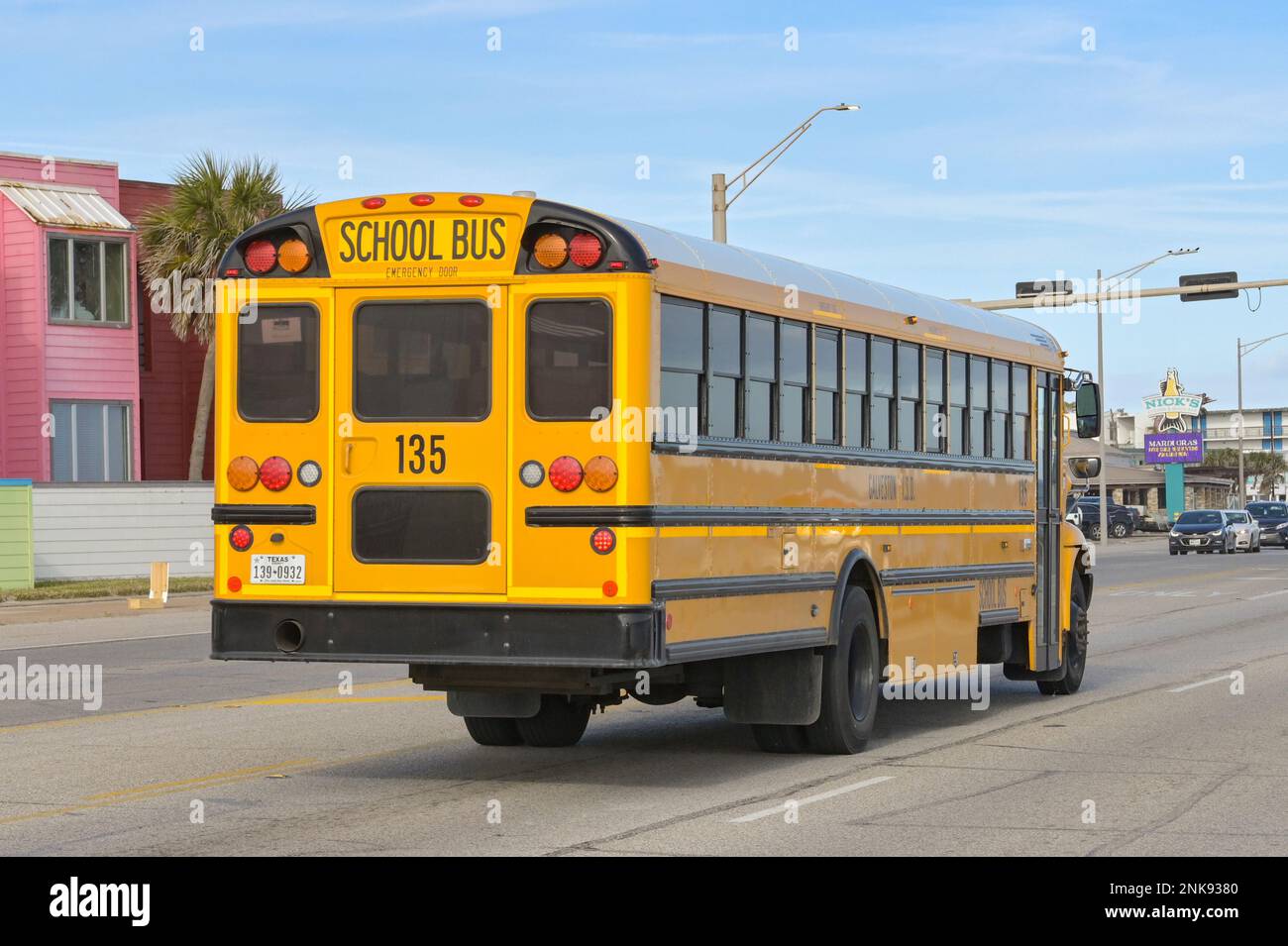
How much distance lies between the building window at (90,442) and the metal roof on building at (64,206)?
11.5 ft

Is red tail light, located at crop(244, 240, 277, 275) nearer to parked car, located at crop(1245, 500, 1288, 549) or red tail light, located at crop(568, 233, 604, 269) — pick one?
red tail light, located at crop(568, 233, 604, 269)

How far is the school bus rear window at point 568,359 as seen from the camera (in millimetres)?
9820

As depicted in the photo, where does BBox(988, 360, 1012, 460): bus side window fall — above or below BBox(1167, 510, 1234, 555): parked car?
above

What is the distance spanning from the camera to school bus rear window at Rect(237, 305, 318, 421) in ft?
34.0

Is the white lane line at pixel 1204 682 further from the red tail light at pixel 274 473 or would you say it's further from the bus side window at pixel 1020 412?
the red tail light at pixel 274 473

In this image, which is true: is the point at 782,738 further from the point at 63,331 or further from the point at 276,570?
the point at 63,331

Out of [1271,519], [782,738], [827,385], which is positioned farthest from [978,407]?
[1271,519]

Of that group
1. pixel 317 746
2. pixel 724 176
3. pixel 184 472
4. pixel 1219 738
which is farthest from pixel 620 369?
pixel 184 472

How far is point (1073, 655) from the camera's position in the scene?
53.5ft

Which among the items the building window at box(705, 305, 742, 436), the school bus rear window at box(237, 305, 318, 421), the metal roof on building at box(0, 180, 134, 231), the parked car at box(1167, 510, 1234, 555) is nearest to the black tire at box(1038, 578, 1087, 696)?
the building window at box(705, 305, 742, 436)

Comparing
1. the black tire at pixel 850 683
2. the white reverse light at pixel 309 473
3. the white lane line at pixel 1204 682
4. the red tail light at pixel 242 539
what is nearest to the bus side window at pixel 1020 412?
the white lane line at pixel 1204 682

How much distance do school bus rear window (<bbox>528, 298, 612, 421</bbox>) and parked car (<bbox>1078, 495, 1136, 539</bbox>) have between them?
5497cm
